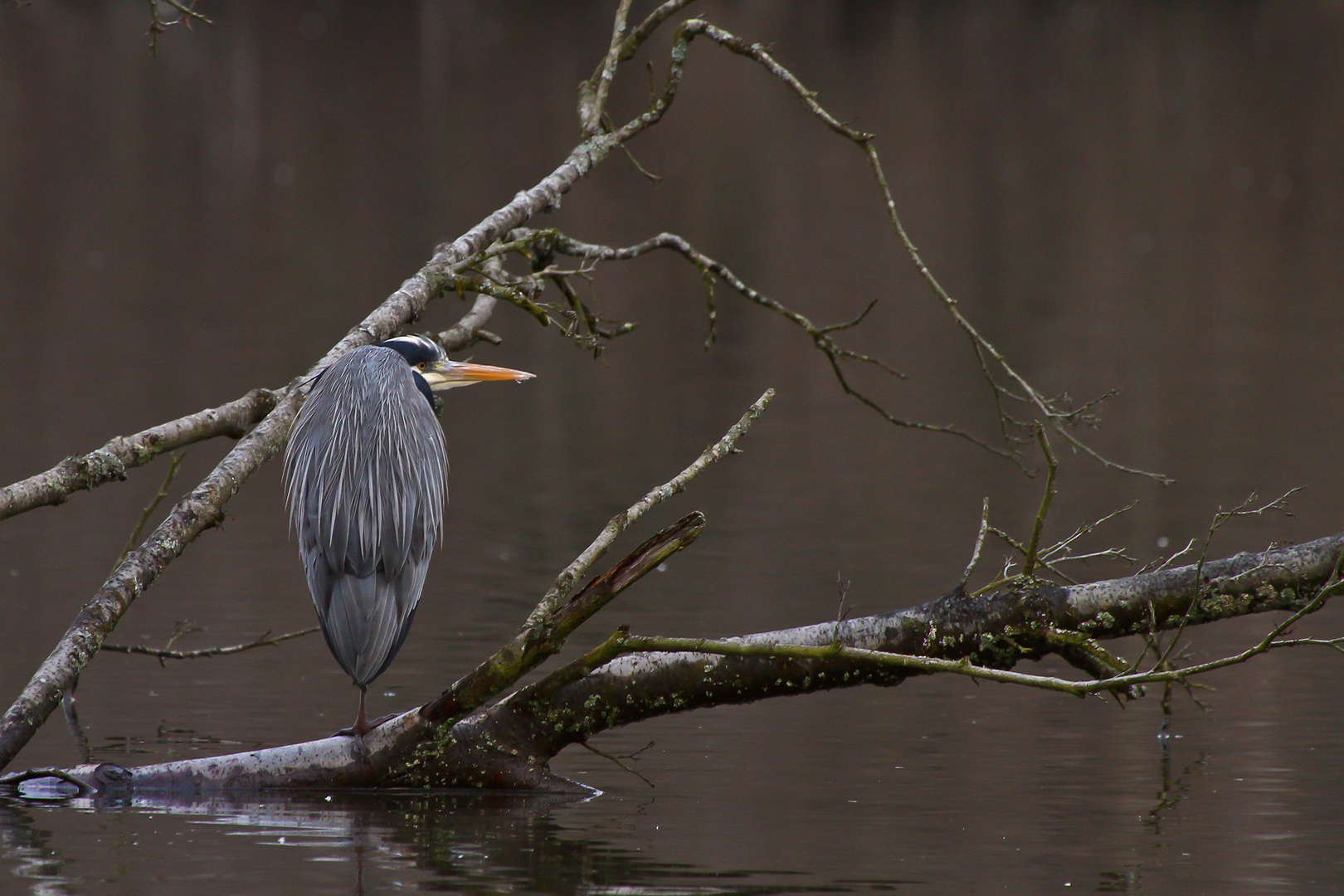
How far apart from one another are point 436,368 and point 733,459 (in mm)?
5652

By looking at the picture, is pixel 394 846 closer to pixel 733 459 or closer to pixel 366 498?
pixel 366 498

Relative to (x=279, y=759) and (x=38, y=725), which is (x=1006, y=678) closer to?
(x=279, y=759)

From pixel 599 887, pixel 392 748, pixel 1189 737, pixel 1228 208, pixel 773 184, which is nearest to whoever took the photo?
pixel 599 887

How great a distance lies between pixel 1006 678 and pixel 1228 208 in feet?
75.2

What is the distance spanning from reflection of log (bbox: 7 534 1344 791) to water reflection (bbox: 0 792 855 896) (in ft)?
0.24

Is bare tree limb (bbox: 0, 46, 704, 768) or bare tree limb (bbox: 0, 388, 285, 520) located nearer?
bare tree limb (bbox: 0, 46, 704, 768)

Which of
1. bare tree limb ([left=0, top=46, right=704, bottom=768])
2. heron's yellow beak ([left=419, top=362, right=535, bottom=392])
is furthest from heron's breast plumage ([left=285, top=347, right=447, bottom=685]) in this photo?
heron's yellow beak ([left=419, top=362, right=535, bottom=392])

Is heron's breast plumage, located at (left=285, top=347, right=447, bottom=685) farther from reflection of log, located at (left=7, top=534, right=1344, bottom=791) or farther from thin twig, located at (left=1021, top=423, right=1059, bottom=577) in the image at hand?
thin twig, located at (left=1021, top=423, right=1059, bottom=577)

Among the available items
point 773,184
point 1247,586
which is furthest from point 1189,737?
point 773,184

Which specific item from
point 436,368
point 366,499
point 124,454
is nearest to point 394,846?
point 366,499

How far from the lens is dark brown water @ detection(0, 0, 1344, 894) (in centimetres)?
471

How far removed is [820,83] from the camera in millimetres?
37000

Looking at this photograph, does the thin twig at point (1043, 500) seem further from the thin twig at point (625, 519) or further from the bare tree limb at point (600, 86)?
the bare tree limb at point (600, 86)

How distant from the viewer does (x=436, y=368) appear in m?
6.31
